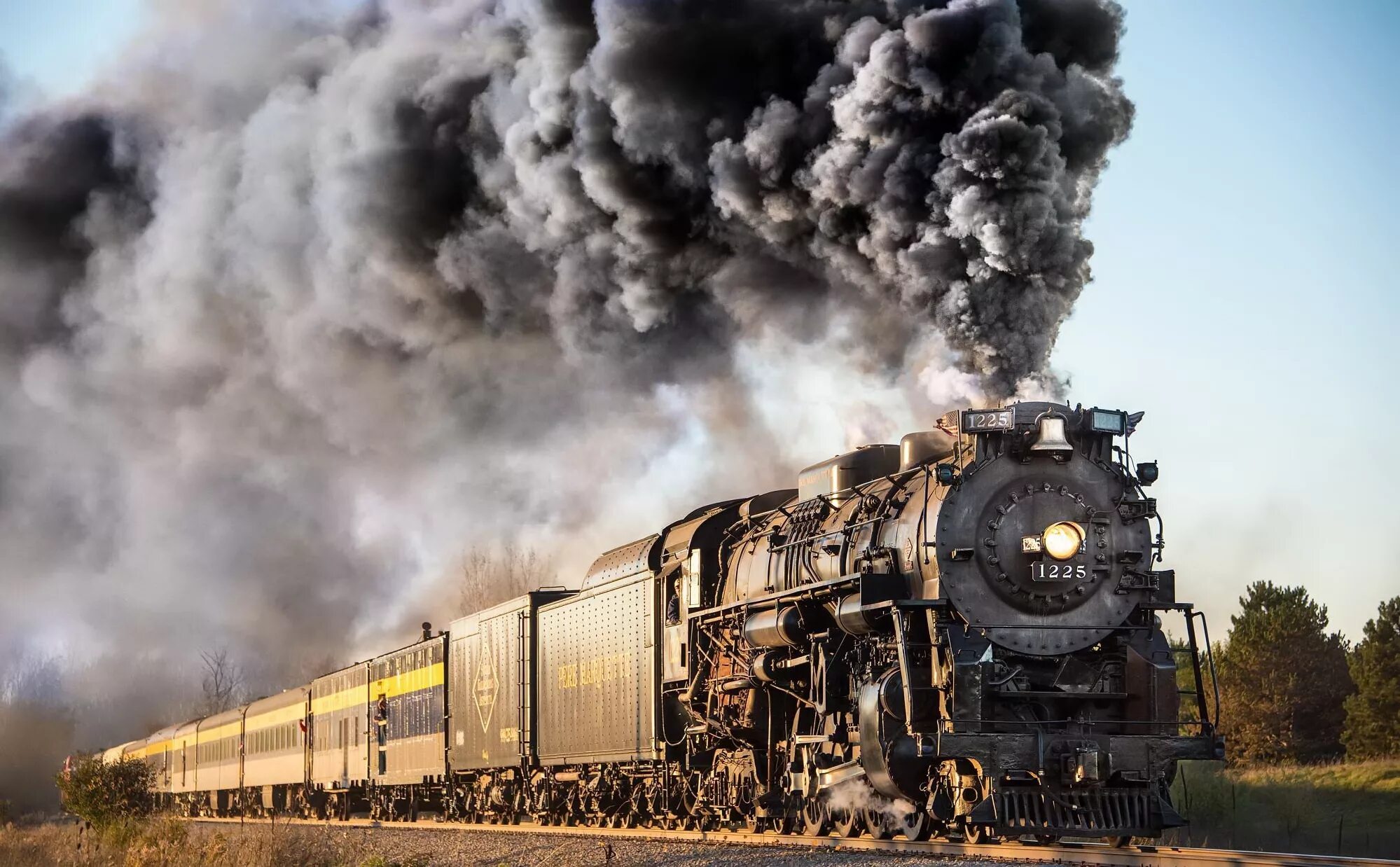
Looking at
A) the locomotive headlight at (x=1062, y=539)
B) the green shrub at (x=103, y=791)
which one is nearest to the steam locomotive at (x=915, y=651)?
the locomotive headlight at (x=1062, y=539)

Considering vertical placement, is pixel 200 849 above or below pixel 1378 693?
below

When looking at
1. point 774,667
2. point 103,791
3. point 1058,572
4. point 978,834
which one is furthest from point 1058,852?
point 103,791

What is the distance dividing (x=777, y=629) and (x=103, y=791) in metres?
16.9

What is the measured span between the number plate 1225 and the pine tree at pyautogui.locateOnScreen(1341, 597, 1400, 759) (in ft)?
69.1

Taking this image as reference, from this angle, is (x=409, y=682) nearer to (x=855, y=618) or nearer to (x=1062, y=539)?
(x=855, y=618)

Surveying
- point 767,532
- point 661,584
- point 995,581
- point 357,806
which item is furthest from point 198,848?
point 357,806

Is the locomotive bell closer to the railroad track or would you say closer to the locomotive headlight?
the locomotive headlight

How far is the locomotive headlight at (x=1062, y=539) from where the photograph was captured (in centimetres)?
1191

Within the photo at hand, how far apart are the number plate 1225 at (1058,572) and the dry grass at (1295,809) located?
4486 millimetres

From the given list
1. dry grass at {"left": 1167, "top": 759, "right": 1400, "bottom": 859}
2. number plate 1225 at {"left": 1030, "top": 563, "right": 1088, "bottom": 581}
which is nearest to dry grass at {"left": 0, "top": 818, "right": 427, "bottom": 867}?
number plate 1225 at {"left": 1030, "top": 563, "right": 1088, "bottom": 581}

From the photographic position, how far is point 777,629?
13445 millimetres

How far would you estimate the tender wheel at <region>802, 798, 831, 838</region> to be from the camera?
13.7m

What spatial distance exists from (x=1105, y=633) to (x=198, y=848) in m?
11.1

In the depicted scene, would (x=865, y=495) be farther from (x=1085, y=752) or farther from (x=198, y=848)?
(x=198, y=848)
